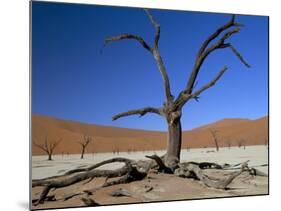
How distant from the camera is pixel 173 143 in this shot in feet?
18.5

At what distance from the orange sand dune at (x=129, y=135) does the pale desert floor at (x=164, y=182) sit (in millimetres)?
73

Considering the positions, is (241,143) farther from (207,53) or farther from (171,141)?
(207,53)

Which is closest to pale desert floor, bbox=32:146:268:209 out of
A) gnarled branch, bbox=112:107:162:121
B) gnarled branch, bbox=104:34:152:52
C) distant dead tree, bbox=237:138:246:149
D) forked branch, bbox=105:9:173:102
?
distant dead tree, bbox=237:138:246:149

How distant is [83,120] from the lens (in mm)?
5281

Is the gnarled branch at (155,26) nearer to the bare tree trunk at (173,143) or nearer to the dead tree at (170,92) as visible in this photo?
the dead tree at (170,92)

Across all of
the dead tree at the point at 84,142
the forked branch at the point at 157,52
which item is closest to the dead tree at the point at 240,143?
the forked branch at the point at 157,52

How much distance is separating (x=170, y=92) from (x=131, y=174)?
936mm

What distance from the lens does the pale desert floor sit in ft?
17.0

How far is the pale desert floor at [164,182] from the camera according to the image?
5176mm

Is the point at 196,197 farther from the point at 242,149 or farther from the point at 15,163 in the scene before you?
the point at 15,163

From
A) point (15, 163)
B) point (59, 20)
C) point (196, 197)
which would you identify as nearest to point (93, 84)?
point (59, 20)

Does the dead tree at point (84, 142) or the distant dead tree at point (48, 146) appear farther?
the dead tree at point (84, 142)

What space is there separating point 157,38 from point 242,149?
1.56m

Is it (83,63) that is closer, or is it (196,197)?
(83,63)
